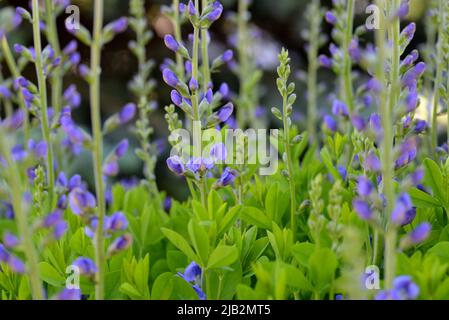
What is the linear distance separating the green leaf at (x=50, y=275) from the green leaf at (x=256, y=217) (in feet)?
1.34

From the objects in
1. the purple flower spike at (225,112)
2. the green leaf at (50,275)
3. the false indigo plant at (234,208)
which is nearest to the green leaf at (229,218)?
the false indigo plant at (234,208)

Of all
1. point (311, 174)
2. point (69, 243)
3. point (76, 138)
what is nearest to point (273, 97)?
point (311, 174)

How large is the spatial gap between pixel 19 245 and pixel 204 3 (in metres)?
0.77

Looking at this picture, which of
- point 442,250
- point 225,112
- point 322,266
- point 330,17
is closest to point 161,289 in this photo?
point 322,266

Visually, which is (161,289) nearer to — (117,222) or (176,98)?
(117,222)

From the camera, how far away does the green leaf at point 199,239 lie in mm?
1302

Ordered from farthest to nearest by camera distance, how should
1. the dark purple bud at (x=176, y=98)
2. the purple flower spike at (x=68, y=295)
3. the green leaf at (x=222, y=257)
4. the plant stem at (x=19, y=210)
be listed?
the dark purple bud at (x=176, y=98) → the green leaf at (x=222, y=257) → the purple flower spike at (x=68, y=295) → the plant stem at (x=19, y=210)

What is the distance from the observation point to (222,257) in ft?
4.16

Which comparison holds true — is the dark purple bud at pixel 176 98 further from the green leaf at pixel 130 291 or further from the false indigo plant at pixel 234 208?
the green leaf at pixel 130 291

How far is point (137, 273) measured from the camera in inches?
51.6

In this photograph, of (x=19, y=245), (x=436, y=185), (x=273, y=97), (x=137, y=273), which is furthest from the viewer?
(x=273, y=97)

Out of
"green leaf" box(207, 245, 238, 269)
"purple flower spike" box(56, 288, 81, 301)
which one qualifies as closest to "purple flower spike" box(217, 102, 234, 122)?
"green leaf" box(207, 245, 238, 269)

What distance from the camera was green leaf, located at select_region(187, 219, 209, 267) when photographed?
130 cm
